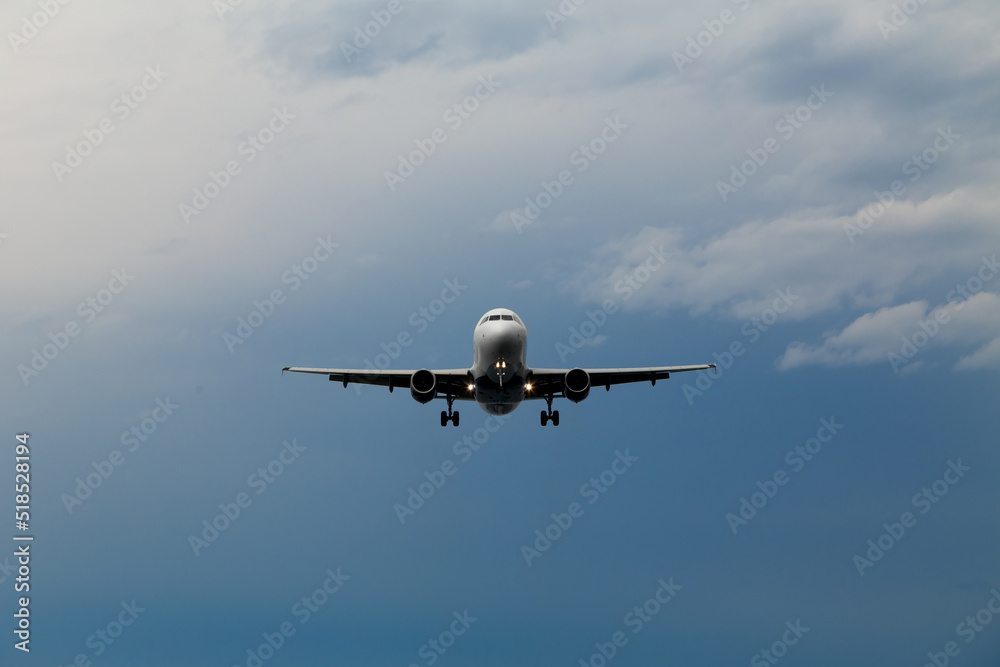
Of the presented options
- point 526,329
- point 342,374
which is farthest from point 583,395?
point 342,374

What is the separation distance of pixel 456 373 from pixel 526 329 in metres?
4.83

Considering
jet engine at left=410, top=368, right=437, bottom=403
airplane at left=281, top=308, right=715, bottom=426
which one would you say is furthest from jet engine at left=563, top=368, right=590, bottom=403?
jet engine at left=410, top=368, right=437, bottom=403

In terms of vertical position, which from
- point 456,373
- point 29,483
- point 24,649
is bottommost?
point 24,649

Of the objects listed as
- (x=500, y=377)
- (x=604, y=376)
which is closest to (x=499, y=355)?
(x=500, y=377)

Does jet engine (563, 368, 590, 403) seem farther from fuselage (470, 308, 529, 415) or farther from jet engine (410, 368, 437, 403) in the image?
jet engine (410, 368, 437, 403)

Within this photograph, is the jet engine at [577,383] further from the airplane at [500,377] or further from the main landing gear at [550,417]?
the main landing gear at [550,417]

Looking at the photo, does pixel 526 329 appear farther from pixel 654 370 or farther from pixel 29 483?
pixel 29 483

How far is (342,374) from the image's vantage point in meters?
63.1

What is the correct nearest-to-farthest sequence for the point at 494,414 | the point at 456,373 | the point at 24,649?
the point at 24,649
the point at 456,373
the point at 494,414

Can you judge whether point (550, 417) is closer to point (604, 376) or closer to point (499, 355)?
A: point (604, 376)

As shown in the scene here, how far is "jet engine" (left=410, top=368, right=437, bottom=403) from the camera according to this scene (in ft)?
188

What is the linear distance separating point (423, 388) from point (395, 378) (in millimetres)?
5017

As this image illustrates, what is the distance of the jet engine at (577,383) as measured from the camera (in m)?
57.8

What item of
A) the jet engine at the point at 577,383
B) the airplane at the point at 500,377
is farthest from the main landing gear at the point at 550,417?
the jet engine at the point at 577,383
